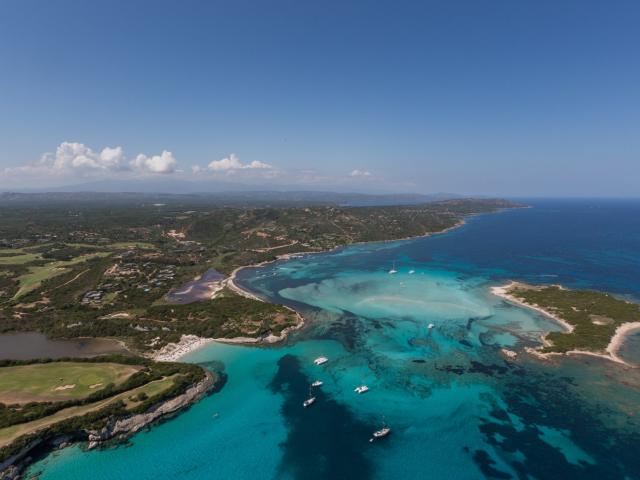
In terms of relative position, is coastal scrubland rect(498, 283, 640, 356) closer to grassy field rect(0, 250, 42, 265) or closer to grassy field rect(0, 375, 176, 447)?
grassy field rect(0, 375, 176, 447)

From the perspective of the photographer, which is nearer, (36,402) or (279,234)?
A: (36,402)

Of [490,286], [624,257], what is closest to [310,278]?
[490,286]

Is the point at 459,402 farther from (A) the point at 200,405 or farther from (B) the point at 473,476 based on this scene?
(A) the point at 200,405

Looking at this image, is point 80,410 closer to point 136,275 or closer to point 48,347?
point 48,347

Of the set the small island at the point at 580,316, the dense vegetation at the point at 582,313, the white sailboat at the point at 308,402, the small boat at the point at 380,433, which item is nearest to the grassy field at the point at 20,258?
the white sailboat at the point at 308,402

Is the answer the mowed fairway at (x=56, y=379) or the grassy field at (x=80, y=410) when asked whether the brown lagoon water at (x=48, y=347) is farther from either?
the grassy field at (x=80, y=410)

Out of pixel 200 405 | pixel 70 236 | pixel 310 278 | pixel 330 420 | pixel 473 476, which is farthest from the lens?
pixel 70 236
